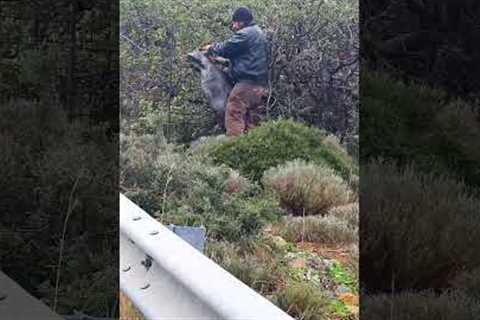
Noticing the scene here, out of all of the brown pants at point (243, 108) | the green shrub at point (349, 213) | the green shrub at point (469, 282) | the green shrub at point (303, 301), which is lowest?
the green shrub at point (303, 301)

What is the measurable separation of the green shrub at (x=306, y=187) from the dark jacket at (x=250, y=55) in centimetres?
47

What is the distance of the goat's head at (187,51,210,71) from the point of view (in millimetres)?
4621

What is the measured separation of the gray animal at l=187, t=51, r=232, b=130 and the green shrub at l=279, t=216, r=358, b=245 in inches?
24.4

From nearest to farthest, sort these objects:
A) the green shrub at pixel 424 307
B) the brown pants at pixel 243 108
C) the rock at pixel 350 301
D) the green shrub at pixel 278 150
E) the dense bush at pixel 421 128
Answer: the green shrub at pixel 424 307 → the dense bush at pixel 421 128 → the rock at pixel 350 301 → the green shrub at pixel 278 150 → the brown pants at pixel 243 108

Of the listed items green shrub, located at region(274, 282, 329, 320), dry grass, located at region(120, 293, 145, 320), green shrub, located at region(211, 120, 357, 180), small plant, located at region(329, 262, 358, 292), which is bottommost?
dry grass, located at region(120, 293, 145, 320)

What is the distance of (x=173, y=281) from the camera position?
13.7ft

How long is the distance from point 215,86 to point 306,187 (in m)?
0.71

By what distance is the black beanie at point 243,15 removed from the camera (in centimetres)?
452

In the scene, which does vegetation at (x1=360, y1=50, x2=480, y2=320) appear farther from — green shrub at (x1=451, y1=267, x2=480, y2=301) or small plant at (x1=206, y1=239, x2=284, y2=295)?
small plant at (x1=206, y1=239, x2=284, y2=295)

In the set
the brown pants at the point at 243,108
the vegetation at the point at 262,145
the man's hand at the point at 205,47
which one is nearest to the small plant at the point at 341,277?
the vegetation at the point at 262,145

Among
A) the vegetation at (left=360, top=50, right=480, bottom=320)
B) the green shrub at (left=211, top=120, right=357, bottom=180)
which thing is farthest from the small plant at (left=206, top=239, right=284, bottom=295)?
the vegetation at (left=360, top=50, right=480, bottom=320)

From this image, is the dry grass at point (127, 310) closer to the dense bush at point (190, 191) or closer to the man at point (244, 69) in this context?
the dense bush at point (190, 191)

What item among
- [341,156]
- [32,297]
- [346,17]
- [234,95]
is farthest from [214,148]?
[32,297]

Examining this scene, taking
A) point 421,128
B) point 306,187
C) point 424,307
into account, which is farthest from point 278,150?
point 424,307
